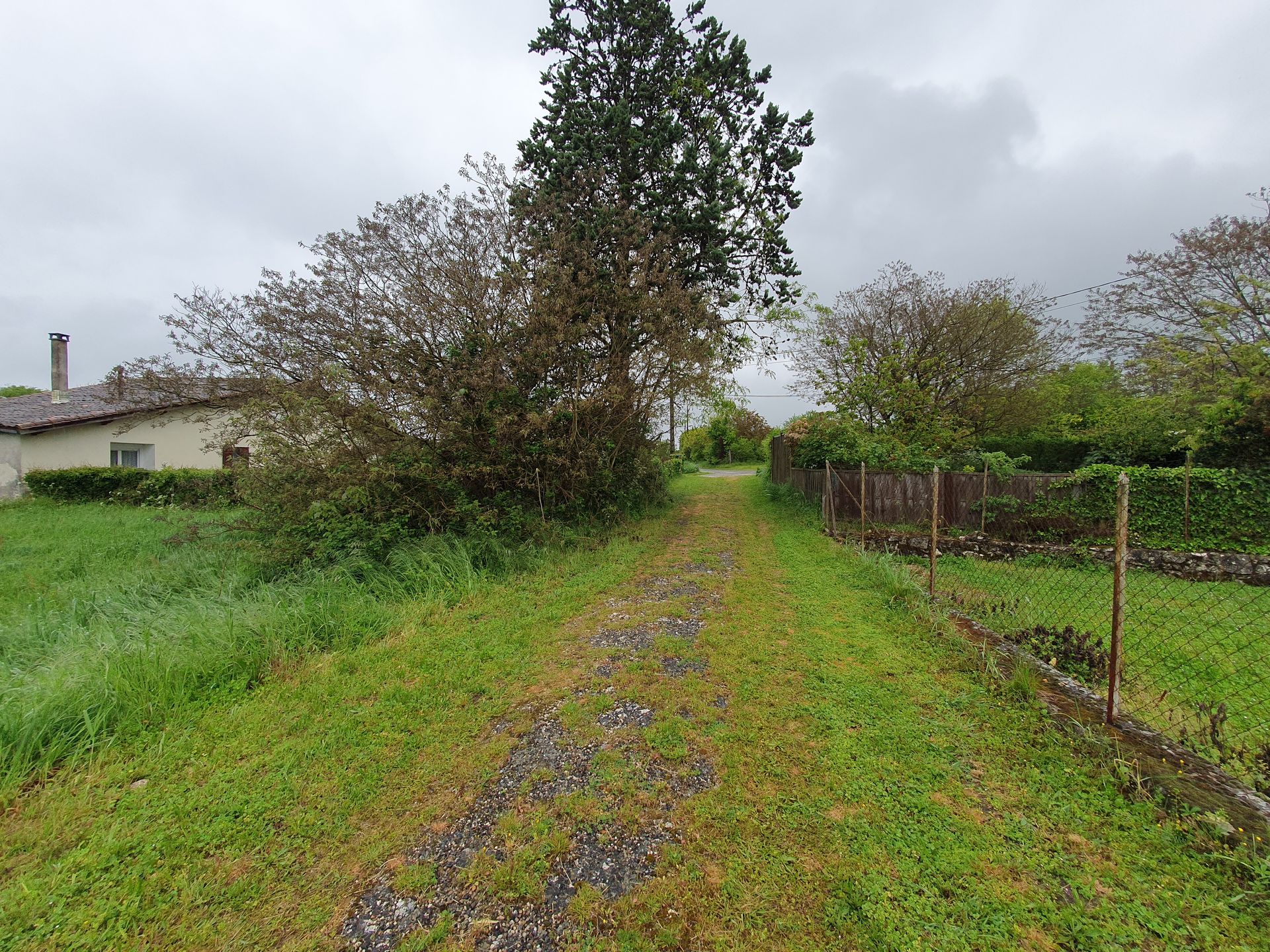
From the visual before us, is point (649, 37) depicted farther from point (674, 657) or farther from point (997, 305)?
point (997, 305)

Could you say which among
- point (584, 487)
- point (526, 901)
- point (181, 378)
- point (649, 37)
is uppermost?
point (649, 37)

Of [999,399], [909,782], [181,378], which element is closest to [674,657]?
[909,782]

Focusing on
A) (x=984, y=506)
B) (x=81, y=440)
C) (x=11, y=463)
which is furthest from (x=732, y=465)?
(x=11, y=463)

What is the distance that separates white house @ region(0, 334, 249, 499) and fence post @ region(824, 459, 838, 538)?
1697 cm

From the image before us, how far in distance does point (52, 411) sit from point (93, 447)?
8.61 feet

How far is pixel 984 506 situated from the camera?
348 inches

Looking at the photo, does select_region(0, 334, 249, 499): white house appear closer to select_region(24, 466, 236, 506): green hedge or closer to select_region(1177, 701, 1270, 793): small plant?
select_region(24, 466, 236, 506): green hedge

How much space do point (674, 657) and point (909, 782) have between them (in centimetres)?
193

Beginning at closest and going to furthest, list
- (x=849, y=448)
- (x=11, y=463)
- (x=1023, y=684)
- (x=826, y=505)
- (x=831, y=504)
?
(x=1023, y=684)
(x=831, y=504)
(x=826, y=505)
(x=849, y=448)
(x=11, y=463)

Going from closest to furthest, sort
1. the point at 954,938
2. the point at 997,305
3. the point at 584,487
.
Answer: the point at 954,938, the point at 584,487, the point at 997,305

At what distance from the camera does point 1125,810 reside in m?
2.20

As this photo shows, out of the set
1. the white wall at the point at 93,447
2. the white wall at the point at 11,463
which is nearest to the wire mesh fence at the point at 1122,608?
the white wall at the point at 93,447

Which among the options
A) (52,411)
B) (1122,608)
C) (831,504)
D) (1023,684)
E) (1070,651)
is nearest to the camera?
(1122,608)

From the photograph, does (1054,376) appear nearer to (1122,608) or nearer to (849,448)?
(849,448)
